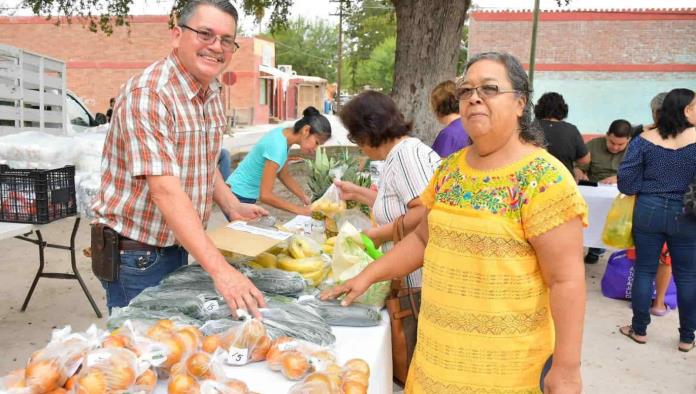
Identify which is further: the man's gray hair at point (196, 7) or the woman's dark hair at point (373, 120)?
the woman's dark hair at point (373, 120)

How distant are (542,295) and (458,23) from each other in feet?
24.9

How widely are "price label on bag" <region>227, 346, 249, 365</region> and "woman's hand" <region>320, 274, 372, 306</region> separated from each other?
1.88ft

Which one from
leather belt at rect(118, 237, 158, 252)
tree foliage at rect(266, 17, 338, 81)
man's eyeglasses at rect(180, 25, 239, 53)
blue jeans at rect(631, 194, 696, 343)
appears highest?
tree foliage at rect(266, 17, 338, 81)

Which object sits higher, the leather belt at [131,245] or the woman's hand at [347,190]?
the woman's hand at [347,190]

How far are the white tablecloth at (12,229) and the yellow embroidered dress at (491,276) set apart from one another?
278 centimetres

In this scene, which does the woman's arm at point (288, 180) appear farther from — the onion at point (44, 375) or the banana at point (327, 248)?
the onion at point (44, 375)

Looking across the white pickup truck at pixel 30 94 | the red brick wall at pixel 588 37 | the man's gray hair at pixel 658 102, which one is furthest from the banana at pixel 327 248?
the red brick wall at pixel 588 37

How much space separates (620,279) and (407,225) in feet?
13.2

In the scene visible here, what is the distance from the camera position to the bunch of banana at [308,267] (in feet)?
8.25

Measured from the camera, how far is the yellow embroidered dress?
170 cm

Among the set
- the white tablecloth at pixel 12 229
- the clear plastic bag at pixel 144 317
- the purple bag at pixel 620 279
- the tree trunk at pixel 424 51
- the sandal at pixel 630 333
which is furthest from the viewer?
the tree trunk at pixel 424 51

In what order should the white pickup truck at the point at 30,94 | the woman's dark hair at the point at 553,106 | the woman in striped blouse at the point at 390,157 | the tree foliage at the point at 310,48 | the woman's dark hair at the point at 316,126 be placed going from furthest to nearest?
the tree foliage at the point at 310,48 → the white pickup truck at the point at 30,94 → the woman's dark hair at the point at 553,106 → the woman's dark hair at the point at 316,126 → the woman in striped blouse at the point at 390,157

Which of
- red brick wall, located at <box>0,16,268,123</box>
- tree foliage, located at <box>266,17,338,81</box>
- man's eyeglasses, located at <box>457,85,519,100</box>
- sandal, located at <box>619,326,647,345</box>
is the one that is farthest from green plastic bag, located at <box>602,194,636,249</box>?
tree foliage, located at <box>266,17,338,81</box>

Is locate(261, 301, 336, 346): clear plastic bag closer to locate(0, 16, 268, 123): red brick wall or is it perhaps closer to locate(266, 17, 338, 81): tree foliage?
locate(0, 16, 268, 123): red brick wall
